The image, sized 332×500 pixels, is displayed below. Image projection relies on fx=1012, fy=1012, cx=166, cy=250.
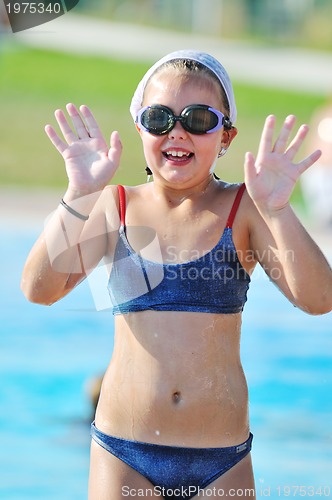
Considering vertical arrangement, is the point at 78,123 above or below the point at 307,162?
above

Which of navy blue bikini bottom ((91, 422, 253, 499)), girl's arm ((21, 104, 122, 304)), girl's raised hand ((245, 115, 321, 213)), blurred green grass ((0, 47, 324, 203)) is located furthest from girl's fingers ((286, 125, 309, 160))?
blurred green grass ((0, 47, 324, 203))

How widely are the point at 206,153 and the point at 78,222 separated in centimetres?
48

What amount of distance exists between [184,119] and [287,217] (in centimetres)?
46

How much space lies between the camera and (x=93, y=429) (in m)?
3.35

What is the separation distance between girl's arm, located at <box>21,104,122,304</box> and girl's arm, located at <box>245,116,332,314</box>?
0.48 meters

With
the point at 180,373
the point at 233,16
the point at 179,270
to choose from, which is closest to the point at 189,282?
the point at 179,270

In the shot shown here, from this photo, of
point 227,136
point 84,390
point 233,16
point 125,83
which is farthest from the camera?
point 233,16

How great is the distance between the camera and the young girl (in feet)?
10.5

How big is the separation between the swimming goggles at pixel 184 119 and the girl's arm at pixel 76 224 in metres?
0.13

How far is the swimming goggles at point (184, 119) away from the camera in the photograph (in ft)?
10.7

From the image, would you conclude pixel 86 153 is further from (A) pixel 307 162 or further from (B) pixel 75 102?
(B) pixel 75 102

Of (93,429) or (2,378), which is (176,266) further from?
(2,378)

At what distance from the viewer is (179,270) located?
10.7 feet

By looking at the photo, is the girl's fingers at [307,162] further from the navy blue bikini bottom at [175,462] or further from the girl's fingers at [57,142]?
the navy blue bikini bottom at [175,462]
